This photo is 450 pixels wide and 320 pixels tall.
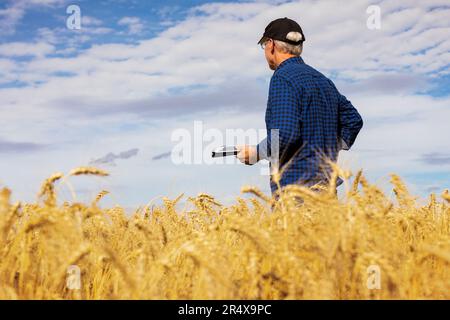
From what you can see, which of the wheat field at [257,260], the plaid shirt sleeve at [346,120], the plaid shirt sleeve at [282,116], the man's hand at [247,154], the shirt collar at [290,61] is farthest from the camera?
the plaid shirt sleeve at [346,120]

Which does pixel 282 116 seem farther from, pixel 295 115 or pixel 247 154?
pixel 247 154

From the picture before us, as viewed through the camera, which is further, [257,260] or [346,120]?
[346,120]

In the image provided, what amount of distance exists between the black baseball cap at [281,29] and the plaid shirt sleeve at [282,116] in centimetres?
51

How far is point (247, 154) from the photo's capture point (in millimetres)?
4934

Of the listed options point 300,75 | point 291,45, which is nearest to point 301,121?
point 300,75

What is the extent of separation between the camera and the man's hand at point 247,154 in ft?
16.0

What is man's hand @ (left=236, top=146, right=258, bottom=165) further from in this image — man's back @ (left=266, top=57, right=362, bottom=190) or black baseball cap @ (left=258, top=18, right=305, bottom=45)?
black baseball cap @ (left=258, top=18, right=305, bottom=45)

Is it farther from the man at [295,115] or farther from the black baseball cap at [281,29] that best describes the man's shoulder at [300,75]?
the black baseball cap at [281,29]

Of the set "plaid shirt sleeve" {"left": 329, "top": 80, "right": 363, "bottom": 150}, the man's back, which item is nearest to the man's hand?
the man's back

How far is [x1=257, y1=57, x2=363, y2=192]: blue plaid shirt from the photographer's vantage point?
4773 millimetres

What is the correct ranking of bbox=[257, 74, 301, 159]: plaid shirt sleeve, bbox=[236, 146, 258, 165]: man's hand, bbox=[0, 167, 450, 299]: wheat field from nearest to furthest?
bbox=[0, 167, 450, 299]: wheat field, bbox=[257, 74, 301, 159]: plaid shirt sleeve, bbox=[236, 146, 258, 165]: man's hand

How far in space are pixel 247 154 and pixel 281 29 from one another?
49.5 inches

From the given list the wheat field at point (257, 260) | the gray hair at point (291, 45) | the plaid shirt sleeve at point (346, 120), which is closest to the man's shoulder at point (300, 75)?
the gray hair at point (291, 45)
